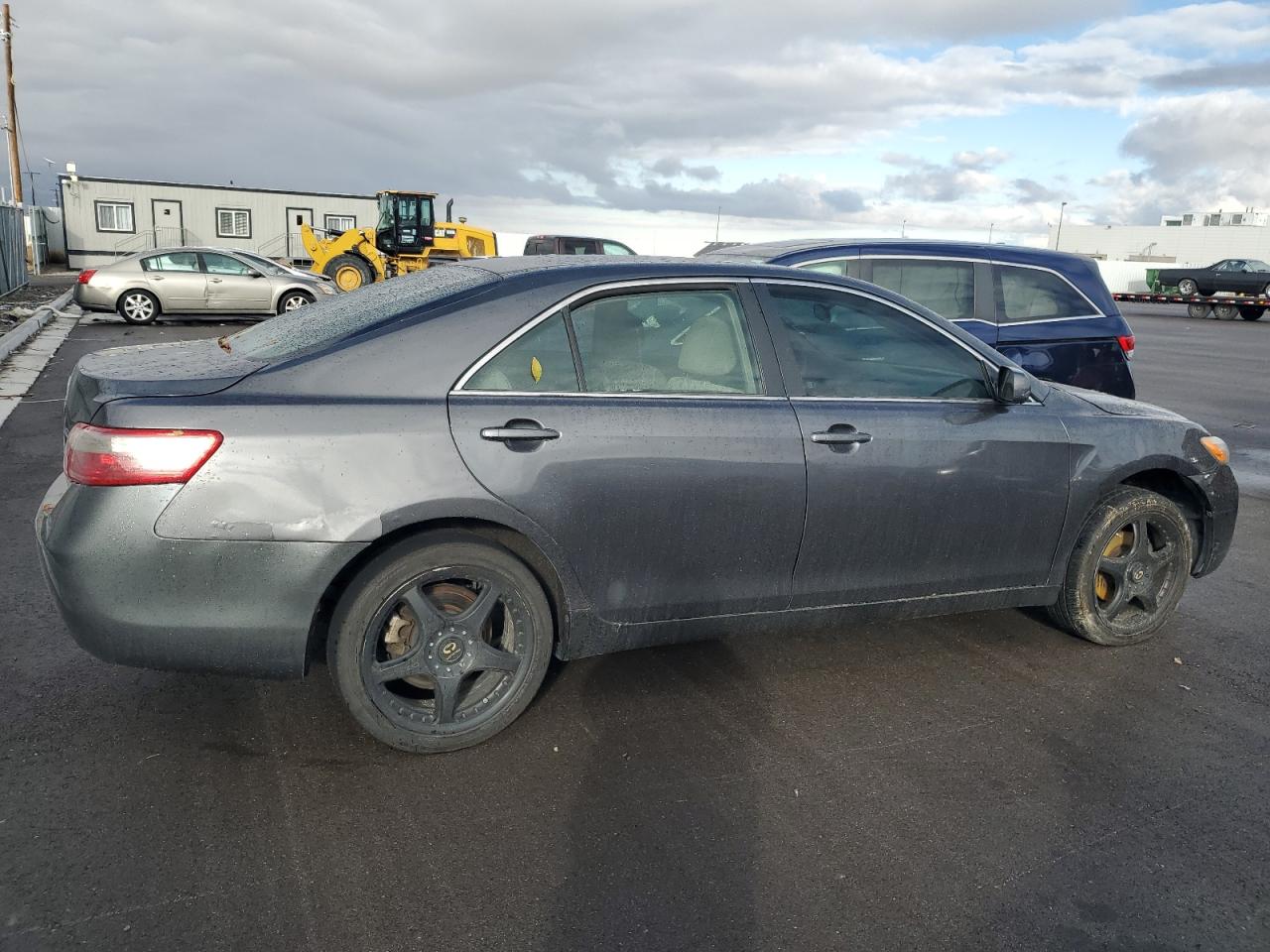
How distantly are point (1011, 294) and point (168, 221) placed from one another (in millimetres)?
44016

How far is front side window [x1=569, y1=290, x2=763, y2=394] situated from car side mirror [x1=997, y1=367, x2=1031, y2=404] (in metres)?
1.07

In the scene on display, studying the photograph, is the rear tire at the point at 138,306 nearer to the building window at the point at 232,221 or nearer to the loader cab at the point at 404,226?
the loader cab at the point at 404,226

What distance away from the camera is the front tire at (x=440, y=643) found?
3.25 m

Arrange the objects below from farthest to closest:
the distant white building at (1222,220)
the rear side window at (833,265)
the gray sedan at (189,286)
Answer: the distant white building at (1222,220)
the gray sedan at (189,286)
the rear side window at (833,265)

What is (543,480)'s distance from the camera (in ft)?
11.0

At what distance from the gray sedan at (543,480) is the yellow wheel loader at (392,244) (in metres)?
24.8

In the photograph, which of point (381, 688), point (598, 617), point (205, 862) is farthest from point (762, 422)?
point (205, 862)

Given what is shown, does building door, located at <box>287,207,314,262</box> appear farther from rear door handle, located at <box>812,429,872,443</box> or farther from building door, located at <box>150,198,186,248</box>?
rear door handle, located at <box>812,429,872,443</box>

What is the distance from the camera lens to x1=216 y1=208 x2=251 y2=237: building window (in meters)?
44.8

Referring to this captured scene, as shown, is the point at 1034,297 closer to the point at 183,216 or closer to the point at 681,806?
the point at 681,806

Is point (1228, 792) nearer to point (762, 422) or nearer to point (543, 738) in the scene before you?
point (762, 422)

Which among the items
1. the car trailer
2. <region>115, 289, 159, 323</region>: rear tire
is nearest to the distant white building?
the car trailer

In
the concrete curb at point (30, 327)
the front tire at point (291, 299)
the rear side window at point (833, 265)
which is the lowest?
the concrete curb at point (30, 327)

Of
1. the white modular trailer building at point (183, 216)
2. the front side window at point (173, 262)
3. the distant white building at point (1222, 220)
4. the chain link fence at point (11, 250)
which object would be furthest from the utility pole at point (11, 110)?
the distant white building at point (1222, 220)
